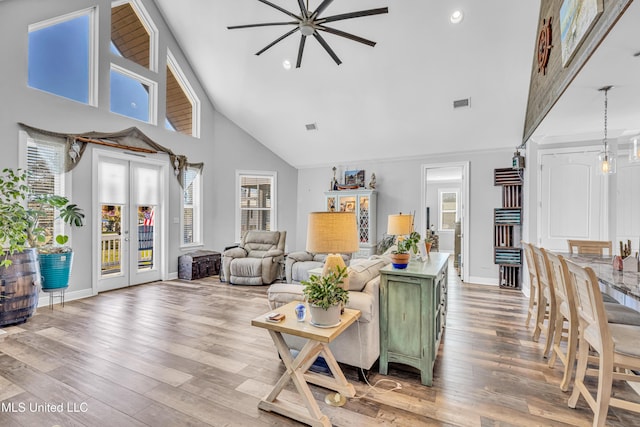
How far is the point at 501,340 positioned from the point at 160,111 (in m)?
6.40

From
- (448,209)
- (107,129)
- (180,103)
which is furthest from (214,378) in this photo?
(448,209)

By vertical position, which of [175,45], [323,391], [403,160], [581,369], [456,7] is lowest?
[323,391]

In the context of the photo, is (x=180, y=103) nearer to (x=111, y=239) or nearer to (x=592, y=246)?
(x=111, y=239)

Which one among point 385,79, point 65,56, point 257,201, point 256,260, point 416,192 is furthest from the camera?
point 257,201

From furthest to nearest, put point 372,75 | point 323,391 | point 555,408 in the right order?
point 372,75, point 323,391, point 555,408

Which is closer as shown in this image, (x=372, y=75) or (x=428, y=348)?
(x=428, y=348)

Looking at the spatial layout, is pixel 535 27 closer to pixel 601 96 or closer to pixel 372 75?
pixel 601 96

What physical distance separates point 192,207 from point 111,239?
1.70 m

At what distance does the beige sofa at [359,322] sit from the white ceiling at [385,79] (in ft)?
8.23

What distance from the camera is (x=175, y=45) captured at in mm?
5984

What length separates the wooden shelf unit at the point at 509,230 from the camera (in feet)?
17.2

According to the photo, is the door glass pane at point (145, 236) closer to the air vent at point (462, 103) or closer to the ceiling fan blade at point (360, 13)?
the ceiling fan blade at point (360, 13)

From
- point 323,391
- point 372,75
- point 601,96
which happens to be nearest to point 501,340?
point 323,391

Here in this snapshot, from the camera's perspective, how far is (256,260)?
5465mm
